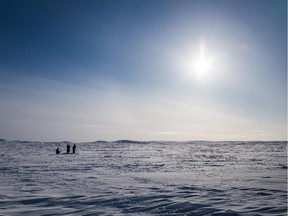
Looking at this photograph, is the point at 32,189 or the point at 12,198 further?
the point at 32,189

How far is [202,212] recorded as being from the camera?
7035 millimetres

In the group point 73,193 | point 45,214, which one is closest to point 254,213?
point 45,214

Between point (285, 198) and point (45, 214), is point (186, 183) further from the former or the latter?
point (45, 214)

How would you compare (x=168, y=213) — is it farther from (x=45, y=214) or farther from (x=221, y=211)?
(x=45, y=214)

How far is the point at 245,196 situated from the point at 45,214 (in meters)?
5.77

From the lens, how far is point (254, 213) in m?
6.80

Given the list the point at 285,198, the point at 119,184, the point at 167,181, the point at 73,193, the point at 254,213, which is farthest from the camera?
the point at 167,181

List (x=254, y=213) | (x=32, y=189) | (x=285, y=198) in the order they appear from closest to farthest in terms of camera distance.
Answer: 1. (x=254, y=213)
2. (x=285, y=198)
3. (x=32, y=189)

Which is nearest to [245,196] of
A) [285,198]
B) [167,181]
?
[285,198]

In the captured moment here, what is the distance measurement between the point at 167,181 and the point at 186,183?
3.28ft

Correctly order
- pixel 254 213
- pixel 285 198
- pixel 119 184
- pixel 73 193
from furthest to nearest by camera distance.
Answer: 1. pixel 119 184
2. pixel 73 193
3. pixel 285 198
4. pixel 254 213

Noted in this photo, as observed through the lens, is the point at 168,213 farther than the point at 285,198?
No

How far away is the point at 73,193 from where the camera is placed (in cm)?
951

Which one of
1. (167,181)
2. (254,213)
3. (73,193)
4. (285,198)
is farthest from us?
(167,181)
